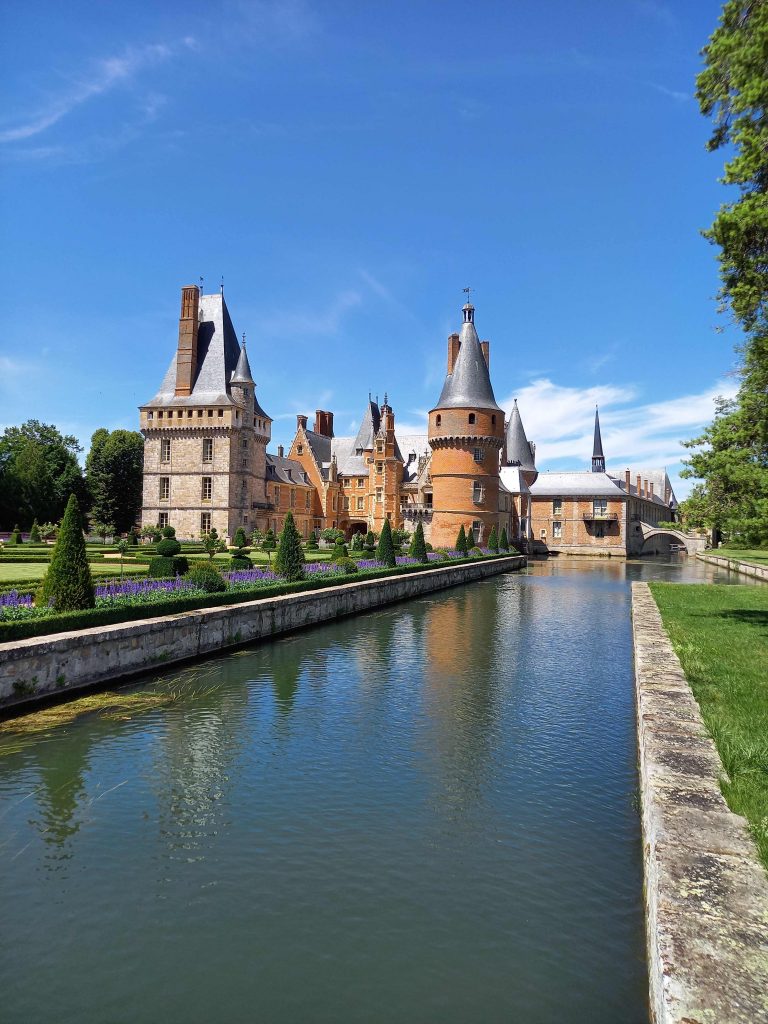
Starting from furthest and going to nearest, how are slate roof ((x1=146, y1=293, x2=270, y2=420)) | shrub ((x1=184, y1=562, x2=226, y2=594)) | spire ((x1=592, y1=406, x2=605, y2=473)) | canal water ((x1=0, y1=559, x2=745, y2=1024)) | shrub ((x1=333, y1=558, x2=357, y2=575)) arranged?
spire ((x1=592, y1=406, x2=605, y2=473)), slate roof ((x1=146, y1=293, x2=270, y2=420)), shrub ((x1=333, y1=558, x2=357, y2=575)), shrub ((x1=184, y1=562, x2=226, y2=594)), canal water ((x1=0, y1=559, x2=745, y2=1024))

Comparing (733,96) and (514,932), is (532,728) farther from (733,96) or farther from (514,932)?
(733,96)

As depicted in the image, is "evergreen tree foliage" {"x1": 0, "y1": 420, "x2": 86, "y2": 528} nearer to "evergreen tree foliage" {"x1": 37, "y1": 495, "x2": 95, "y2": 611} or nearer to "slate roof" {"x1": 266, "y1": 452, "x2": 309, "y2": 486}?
"slate roof" {"x1": 266, "y1": 452, "x2": 309, "y2": 486}

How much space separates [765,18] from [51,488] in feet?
188

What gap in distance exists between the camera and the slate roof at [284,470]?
58281 mm

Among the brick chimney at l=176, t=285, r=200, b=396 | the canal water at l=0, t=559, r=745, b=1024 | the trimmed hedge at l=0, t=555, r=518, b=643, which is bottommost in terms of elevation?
the canal water at l=0, t=559, r=745, b=1024

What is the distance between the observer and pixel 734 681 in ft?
28.9

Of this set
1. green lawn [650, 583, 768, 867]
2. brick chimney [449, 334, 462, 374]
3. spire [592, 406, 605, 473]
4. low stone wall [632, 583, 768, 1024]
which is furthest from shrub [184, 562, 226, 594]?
spire [592, 406, 605, 473]

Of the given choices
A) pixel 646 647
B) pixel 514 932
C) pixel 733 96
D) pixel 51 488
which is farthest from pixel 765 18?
pixel 51 488

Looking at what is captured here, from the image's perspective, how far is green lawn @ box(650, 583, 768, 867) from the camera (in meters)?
5.24

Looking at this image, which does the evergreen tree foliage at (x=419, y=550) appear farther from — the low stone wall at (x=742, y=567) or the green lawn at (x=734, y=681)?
the low stone wall at (x=742, y=567)

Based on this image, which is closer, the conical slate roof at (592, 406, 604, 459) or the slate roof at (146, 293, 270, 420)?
the slate roof at (146, 293, 270, 420)

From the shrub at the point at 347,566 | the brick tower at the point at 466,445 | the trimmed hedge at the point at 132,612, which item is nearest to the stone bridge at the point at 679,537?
the brick tower at the point at 466,445

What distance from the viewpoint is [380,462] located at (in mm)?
66812

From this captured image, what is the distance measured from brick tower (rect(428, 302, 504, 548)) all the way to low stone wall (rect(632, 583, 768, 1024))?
41.8m
